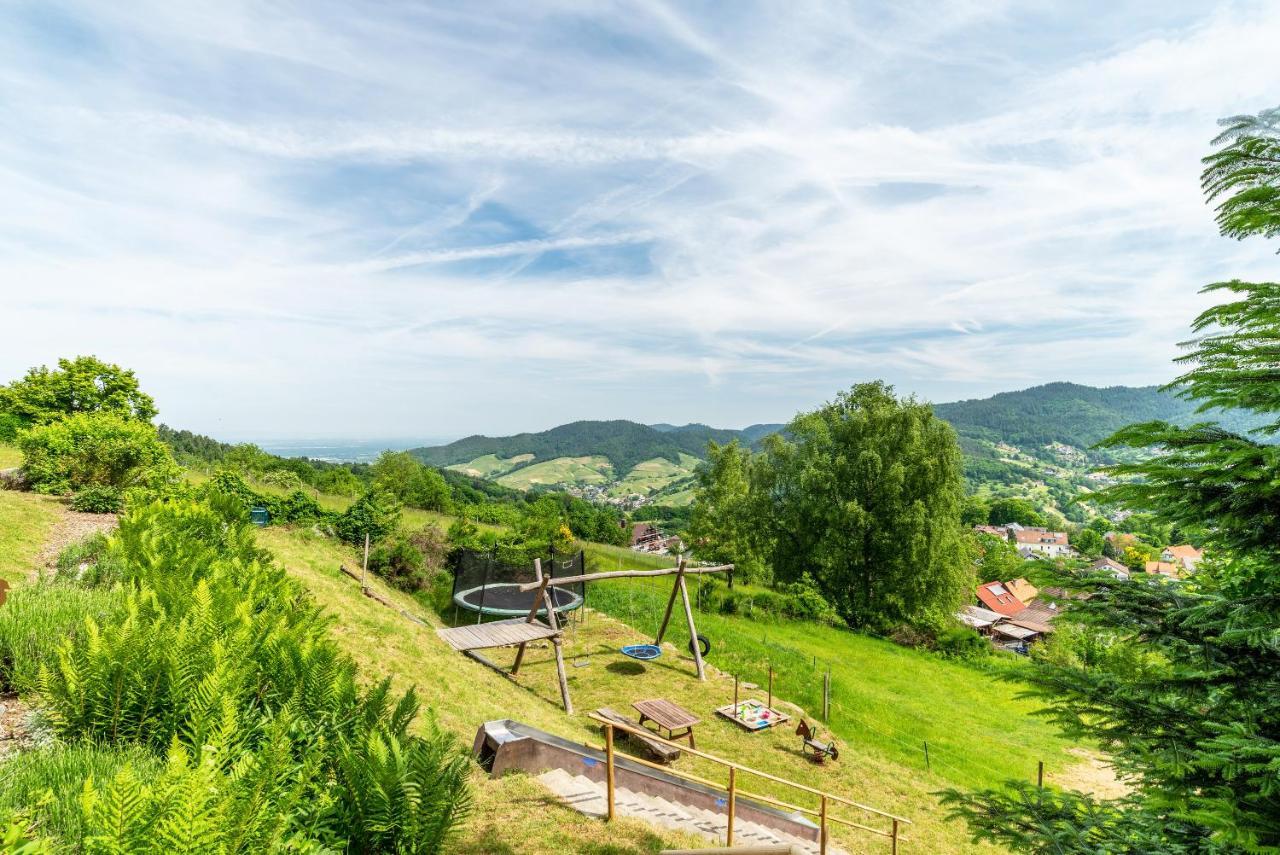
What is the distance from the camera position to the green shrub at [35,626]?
446 centimetres

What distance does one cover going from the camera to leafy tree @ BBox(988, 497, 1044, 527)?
127562 millimetres

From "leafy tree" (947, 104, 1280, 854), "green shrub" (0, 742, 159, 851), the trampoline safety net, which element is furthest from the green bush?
the trampoline safety net

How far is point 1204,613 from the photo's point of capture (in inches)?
151

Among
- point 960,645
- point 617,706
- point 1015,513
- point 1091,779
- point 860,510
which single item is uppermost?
point 860,510

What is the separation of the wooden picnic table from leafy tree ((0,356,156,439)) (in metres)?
30.7

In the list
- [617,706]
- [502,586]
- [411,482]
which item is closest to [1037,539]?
[411,482]

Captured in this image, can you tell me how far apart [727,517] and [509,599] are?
46.7 ft

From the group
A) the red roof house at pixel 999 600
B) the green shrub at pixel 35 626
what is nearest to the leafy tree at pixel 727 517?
the green shrub at pixel 35 626

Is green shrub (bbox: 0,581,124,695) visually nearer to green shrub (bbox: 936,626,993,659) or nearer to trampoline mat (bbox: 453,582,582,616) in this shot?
trampoline mat (bbox: 453,582,582,616)

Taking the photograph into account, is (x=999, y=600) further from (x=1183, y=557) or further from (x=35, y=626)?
(x=35, y=626)

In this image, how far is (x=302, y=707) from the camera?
420 centimetres

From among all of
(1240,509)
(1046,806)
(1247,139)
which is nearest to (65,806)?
(1046,806)

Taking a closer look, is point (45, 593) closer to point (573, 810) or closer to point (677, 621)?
point (573, 810)

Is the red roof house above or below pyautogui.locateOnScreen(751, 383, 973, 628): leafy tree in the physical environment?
below
